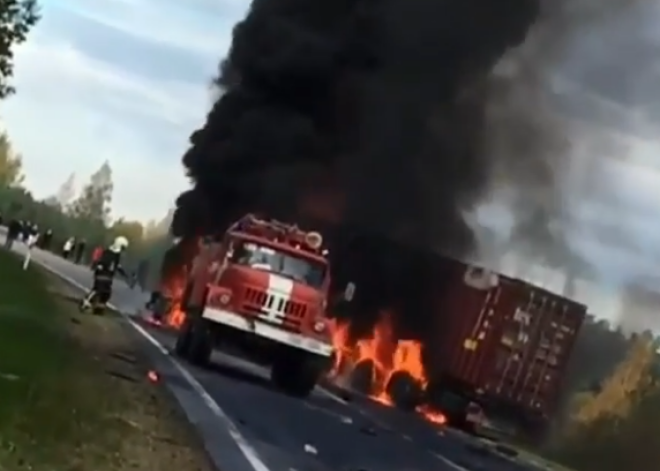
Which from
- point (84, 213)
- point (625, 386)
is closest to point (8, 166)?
point (84, 213)

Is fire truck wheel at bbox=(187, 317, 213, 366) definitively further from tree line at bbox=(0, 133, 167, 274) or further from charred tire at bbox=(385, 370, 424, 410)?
tree line at bbox=(0, 133, 167, 274)

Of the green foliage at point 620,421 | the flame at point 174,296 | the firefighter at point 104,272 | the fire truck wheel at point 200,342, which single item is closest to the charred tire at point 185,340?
the fire truck wheel at point 200,342

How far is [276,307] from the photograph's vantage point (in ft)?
70.0

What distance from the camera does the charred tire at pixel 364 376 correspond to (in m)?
29.2

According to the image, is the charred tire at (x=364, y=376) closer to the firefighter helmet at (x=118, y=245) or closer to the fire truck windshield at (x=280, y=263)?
the firefighter helmet at (x=118, y=245)

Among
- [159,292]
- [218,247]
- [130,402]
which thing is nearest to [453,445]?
[218,247]

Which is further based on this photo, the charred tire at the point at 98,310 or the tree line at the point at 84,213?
the tree line at the point at 84,213

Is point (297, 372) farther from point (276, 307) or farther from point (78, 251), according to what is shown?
point (78, 251)

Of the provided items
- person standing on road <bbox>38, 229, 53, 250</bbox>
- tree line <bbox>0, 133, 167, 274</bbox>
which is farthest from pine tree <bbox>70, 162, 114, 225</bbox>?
person standing on road <bbox>38, 229, 53, 250</bbox>

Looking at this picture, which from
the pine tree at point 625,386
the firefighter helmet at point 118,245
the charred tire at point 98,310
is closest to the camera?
the firefighter helmet at point 118,245

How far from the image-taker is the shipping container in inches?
1101

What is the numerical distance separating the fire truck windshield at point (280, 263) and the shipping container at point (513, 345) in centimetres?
705

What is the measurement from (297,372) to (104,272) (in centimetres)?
486

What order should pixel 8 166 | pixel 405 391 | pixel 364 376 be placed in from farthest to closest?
pixel 8 166, pixel 364 376, pixel 405 391
